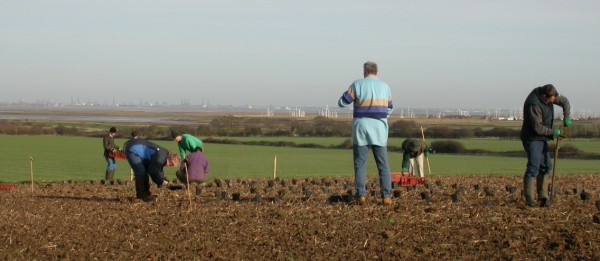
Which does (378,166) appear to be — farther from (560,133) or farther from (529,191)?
(560,133)

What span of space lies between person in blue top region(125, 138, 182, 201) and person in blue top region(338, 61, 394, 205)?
3.85m

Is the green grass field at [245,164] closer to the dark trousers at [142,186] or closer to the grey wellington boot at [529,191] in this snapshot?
the dark trousers at [142,186]

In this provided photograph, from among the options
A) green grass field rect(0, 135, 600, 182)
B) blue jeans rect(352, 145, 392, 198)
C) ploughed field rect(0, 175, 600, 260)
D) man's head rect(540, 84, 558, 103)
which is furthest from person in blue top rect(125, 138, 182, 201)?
green grass field rect(0, 135, 600, 182)

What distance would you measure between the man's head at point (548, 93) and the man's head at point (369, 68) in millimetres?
2221

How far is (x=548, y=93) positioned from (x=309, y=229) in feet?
12.2

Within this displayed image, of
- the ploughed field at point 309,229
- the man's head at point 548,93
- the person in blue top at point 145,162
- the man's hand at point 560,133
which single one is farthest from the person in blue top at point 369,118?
the person in blue top at point 145,162

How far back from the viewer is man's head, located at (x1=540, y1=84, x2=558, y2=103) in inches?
440

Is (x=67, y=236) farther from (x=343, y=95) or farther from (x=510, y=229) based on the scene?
(x=510, y=229)

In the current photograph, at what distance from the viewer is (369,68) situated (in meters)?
12.0

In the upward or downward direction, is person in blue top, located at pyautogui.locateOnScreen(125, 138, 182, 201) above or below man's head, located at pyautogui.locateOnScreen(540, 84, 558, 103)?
below

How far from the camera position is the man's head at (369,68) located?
12.0m

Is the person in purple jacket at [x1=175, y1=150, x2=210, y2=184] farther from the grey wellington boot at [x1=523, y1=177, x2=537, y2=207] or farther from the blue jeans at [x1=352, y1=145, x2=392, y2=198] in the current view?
the grey wellington boot at [x1=523, y1=177, x2=537, y2=207]

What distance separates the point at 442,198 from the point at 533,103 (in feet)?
7.76

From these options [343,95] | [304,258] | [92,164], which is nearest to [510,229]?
[304,258]
